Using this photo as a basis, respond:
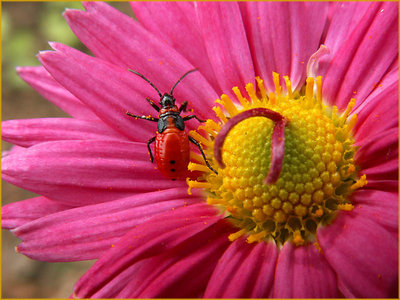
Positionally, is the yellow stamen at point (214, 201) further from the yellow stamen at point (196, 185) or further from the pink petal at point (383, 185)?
the pink petal at point (383, 185)

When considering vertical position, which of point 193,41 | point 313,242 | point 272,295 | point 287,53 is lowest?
point 272,295

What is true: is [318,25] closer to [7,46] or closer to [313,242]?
[313,242]

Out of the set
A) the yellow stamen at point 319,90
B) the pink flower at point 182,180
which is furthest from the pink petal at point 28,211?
the yellow stamen at point 319,90

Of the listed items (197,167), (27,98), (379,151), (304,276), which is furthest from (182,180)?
(27,98)

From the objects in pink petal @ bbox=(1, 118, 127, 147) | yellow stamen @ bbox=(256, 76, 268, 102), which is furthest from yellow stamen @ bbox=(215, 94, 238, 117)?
pink petal @ bbox=(1, 118, 127, 147)

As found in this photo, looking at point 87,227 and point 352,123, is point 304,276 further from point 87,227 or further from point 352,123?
point 87,227

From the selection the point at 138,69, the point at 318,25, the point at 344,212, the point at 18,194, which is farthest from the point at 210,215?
the point at 18,194
